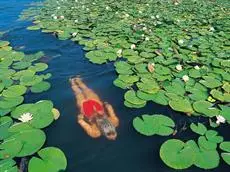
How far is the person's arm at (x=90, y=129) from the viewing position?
130 inches

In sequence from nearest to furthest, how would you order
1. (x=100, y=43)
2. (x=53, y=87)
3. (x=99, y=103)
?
(x=99, y=103), (x=53, y=87), (x=100, y=43)

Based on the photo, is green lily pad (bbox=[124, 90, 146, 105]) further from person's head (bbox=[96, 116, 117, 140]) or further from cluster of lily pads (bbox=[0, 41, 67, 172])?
cluster of lily pads (bbox=[0, 41, 67, 172])

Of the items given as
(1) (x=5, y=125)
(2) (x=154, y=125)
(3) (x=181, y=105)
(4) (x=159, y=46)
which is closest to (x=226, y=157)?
(2) (x=154, y=125)

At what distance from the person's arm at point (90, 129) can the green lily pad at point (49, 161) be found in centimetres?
47

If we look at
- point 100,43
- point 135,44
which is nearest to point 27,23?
point 100,43

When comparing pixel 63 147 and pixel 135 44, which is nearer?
pixel 63 147

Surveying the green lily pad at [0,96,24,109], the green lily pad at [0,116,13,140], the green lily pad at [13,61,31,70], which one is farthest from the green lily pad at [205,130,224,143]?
the green lily pad at [13,61,31,70]

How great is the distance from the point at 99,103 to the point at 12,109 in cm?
110

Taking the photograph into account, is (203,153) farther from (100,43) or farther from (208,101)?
(100,43)

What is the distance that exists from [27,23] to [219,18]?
16.6ft

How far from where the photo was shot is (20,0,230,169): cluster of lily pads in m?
3.90

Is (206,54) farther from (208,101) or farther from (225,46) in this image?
(208,101)

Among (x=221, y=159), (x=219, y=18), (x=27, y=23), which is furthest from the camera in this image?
(x=219, y=18)

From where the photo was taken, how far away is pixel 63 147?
3.15 metres
